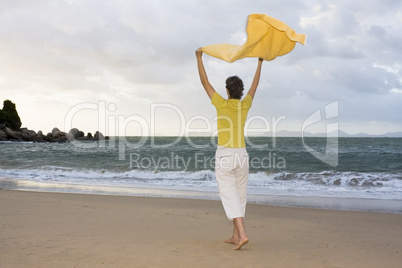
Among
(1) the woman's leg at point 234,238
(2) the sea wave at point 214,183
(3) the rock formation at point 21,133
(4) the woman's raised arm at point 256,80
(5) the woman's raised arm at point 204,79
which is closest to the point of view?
(5) the woman's raised arm at point 204,79

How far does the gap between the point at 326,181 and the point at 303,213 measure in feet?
28.1

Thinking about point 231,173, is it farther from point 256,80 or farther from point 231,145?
point 256,80

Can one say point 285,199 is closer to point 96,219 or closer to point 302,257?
point 96,219

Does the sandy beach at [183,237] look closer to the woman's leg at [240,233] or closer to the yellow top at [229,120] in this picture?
the woman's leg at [240,233]

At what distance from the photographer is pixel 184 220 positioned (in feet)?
22.3

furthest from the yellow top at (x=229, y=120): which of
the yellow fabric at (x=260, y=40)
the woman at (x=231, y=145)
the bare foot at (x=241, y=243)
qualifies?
the bare foot at (x=241, y=243)

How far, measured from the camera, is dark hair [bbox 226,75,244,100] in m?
4.33

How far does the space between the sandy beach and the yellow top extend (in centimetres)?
123

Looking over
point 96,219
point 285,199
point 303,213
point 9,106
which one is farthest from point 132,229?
point 9,106

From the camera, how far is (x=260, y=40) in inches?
178

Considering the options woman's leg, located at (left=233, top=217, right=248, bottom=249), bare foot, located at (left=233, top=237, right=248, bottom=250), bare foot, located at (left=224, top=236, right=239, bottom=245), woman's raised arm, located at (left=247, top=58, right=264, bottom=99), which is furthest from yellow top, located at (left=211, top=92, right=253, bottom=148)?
bare foot, located at (left=224, top=236, right=239, bottom=245)

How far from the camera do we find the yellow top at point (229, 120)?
4.30 m

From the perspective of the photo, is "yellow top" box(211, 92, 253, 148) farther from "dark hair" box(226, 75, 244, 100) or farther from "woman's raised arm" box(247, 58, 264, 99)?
"woman's raised arm" box(247, 58, 264, 99)

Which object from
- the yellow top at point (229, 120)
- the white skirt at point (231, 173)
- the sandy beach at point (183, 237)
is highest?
the yellow top at point (229, 120)
